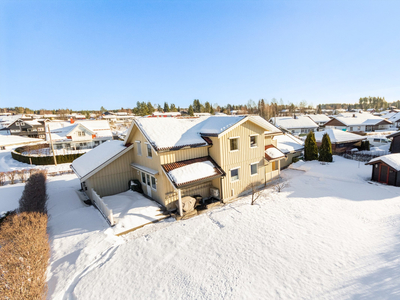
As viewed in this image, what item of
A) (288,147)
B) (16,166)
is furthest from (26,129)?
(288,147)

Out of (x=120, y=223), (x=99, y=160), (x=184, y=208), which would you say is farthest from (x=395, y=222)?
(x=99, y=160)

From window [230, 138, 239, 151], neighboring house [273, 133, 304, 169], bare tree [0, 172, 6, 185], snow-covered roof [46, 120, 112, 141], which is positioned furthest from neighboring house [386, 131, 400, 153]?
snow-covered roof [46, 120, 112, 141]

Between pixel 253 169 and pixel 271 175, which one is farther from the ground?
pixel 253 169

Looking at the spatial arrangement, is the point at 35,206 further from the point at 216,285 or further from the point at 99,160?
the point at 216,285

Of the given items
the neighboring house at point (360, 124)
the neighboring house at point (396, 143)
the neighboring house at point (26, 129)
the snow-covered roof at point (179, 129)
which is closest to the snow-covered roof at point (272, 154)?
the snow-covered roof at point (179, 129)

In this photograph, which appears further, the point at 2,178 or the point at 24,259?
the point at 2,178

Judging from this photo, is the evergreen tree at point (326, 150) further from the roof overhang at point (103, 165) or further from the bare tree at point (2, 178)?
the bare tree at point (2, 178)

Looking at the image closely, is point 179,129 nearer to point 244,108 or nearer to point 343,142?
point 343,142

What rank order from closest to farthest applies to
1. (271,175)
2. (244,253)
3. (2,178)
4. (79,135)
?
(244,253) < (271,175) < (2,178) < (79,135)
